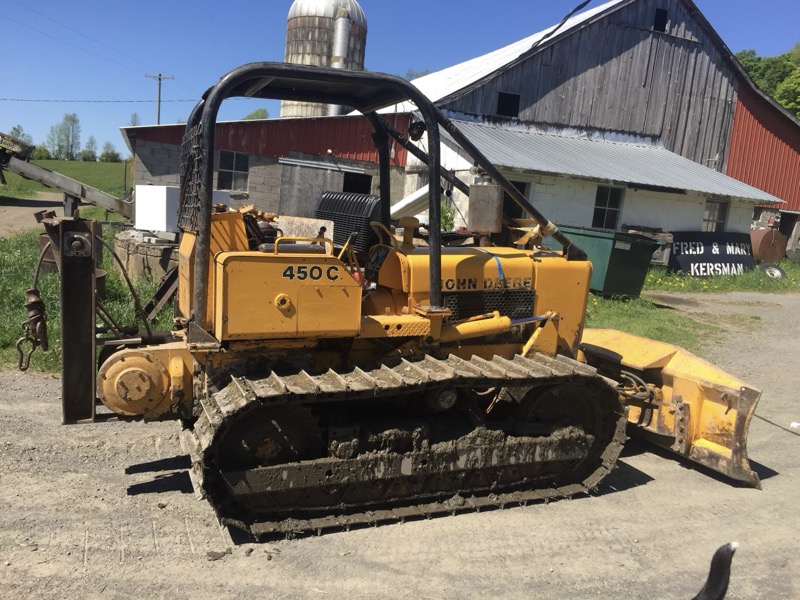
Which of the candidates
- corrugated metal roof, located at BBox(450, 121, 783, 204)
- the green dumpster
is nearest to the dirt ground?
the green dumpster

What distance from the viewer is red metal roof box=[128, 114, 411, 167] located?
18.6 m

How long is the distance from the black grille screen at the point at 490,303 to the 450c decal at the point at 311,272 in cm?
106

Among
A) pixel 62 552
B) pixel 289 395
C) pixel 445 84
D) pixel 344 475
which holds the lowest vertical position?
pixel 62 552

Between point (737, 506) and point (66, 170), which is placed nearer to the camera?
point (737, 506)

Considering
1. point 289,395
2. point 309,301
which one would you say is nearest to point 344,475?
point 289,395

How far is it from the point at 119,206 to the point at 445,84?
35.3 feet

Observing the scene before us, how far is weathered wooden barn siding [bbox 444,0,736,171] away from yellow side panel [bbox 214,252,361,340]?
14391mm

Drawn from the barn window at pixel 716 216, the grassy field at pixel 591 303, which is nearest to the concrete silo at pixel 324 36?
the grassy field at pixel 591 303

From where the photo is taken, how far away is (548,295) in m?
5.51

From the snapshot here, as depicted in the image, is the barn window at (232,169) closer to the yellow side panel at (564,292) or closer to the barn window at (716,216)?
the barn window at (716,216)

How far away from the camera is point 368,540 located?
4285 millimetres

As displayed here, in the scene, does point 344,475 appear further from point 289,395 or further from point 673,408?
point 673,408

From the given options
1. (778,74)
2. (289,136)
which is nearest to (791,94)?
(778,74)

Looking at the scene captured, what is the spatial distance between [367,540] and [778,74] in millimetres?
54665
